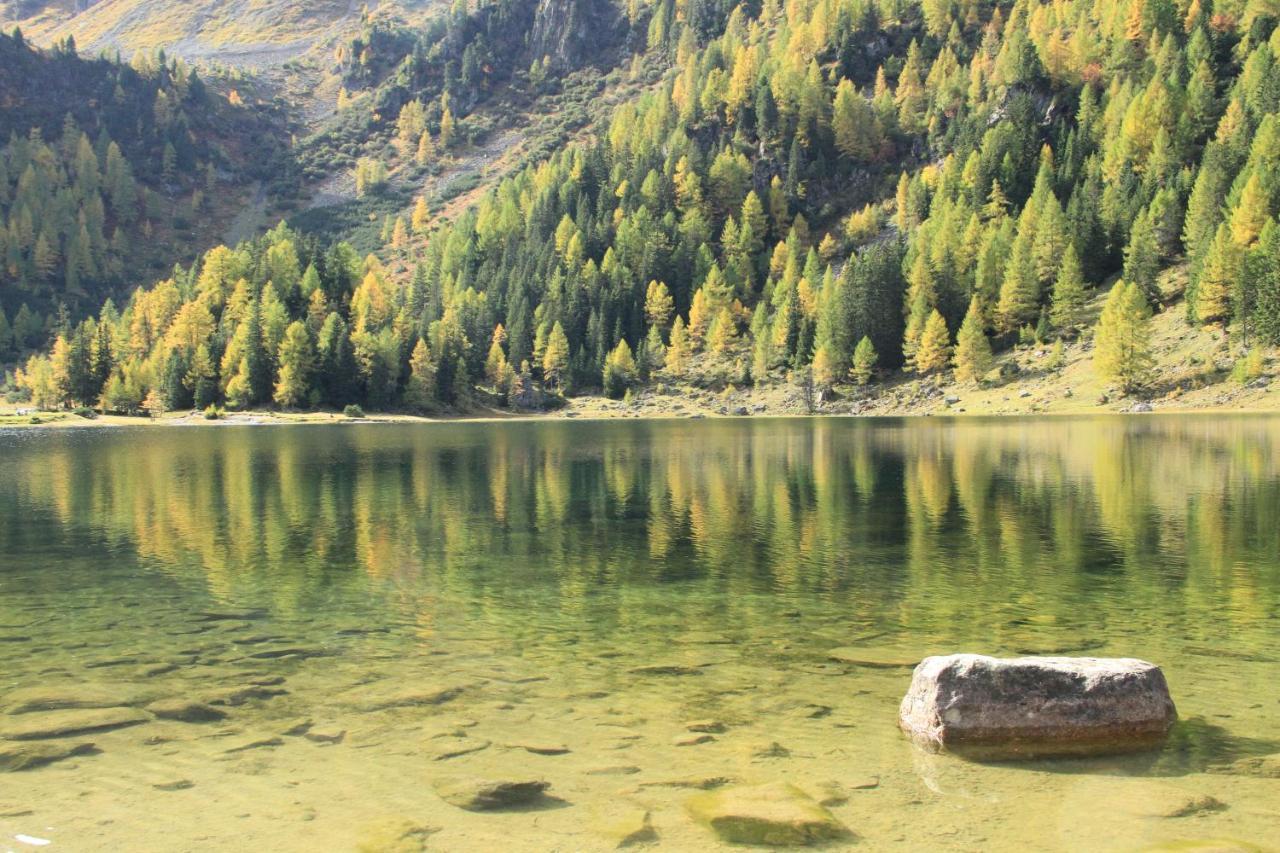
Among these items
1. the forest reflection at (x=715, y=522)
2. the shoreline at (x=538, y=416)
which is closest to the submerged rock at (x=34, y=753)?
the forest reflection at (x=715, y=522)

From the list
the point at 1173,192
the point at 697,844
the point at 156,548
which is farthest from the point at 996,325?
the point at 697,844

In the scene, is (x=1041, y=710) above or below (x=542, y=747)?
above

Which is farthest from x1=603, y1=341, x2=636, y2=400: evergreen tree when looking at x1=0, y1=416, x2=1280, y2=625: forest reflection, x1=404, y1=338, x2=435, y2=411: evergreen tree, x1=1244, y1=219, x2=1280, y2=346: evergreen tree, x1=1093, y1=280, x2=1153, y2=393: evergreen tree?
x1=0, y1=416, x2=1280, y2=625: forest reflection

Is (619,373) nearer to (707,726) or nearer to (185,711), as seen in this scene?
(185,711)

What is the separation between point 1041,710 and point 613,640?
28.6 feet

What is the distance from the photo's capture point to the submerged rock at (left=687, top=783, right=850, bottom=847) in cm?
979

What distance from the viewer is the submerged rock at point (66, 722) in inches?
Answer: 516

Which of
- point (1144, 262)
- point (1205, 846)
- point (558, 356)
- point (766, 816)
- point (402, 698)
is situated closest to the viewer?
point (1205, 846)

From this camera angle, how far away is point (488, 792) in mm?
11016

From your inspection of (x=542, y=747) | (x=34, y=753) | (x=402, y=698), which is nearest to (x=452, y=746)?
(x=542, y=747)

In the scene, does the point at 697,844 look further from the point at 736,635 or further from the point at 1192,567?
the point at 1192,567

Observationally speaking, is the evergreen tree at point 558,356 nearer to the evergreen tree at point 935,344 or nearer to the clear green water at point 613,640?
the evergreen tree at point 935,344

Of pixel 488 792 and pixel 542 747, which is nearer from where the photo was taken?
pixel 488 792

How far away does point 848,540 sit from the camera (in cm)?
3108
